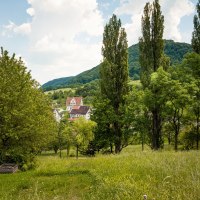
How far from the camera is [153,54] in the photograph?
117 feet

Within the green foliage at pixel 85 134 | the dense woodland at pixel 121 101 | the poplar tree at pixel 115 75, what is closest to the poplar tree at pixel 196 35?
the dense woodland at pixel 121 101

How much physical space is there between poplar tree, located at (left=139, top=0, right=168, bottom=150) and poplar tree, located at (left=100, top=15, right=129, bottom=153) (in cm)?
364

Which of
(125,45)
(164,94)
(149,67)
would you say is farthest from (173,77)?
(125,45)

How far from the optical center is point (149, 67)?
116ft

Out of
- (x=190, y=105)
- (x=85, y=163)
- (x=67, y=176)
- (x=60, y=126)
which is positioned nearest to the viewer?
(x=67, y=176)

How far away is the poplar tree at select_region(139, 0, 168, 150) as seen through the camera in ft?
115

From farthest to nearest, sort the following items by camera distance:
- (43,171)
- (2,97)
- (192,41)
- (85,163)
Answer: (192,41), (2,97), (85,163), (43,171)

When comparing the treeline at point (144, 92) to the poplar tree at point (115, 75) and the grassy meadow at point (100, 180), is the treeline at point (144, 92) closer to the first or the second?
the poplar tree at point (115, 75)

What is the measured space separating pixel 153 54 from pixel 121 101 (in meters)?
7.24

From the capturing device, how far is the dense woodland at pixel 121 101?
2208 centimetres

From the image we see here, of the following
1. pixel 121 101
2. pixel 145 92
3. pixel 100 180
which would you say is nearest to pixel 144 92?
pixel 145 92

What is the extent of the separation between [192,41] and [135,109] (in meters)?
10.1

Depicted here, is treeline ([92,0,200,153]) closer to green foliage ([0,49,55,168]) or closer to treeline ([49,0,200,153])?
treeline ([49,0,200,153])

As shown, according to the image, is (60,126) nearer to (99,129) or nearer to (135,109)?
(99,129)
